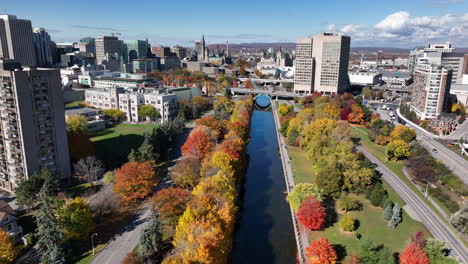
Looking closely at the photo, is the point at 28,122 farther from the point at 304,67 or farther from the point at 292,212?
the point at 304,67

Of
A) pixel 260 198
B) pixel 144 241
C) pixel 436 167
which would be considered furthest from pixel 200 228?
pixel 436 167

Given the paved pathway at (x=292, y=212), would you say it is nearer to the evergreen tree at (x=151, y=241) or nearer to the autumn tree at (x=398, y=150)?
the evergreen tree at (x=151, y=241)

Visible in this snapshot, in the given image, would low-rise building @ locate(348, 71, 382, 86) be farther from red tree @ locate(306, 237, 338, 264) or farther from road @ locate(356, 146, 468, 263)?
red tree @ locate(306, 237, 338, 264)

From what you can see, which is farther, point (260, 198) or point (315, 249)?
point (260, 198)

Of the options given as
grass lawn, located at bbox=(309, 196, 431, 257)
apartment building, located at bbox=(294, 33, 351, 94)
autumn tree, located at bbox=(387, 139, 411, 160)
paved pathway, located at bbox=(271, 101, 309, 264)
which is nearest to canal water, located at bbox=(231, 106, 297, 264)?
paved pathway, located at bbox=(271, 101, 309, 264)

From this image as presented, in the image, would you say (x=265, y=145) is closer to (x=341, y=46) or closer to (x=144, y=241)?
(x=144, y=241)

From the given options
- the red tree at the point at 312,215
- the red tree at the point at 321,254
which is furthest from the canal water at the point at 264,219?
the red tree at the point at 321,254
